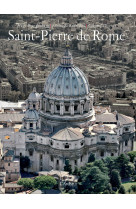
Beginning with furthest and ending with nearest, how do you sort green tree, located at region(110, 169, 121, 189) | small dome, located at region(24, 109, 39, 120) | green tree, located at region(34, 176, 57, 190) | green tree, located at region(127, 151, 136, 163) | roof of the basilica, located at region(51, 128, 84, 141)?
green tree, located at region(127, 151, 136, 163), small dome, located at region(24, 109, 39, 120), roof of the basilica, located at region(51, 128, 84, 141), green tree, located at region(110, 169, 121, 189), green tree, located at region(34, 176, 57, 190)

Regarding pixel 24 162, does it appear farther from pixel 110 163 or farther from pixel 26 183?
pixel 110 163

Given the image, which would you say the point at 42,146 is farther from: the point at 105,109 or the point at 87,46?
the point at 87,46

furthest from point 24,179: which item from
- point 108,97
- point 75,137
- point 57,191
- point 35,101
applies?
point 108,97

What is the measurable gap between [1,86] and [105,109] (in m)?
22.8

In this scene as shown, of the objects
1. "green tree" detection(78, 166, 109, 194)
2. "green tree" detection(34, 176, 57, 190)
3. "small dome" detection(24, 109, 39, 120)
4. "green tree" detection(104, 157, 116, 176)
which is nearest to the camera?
"green tree" detection(34, 176, 57, 190)

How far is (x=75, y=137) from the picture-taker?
65688mm

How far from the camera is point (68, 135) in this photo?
6581 centimetres

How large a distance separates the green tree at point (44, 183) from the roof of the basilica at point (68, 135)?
6.34 meters

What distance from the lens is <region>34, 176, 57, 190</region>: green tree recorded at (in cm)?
5981

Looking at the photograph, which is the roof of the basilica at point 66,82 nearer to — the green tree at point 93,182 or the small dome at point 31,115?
the small dome at point 31,115

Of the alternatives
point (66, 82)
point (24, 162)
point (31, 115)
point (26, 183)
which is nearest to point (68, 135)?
point (31, 115)

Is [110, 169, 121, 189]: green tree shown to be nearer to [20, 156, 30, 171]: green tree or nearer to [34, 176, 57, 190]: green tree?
[34, 176, 57, 190]: green tree

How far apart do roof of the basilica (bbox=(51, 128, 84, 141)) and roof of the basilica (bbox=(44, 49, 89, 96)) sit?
14.8 ft

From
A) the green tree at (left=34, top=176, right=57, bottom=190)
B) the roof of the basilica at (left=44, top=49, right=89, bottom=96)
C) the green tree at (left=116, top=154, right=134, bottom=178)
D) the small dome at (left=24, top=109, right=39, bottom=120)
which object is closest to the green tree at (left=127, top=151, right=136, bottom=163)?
the green tree at (left=116, top=154, right=134, bottom=178)
